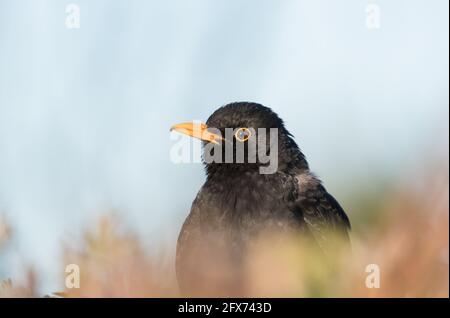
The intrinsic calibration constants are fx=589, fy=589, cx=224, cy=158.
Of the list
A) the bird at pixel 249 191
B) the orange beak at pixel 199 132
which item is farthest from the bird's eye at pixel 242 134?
the orange beak at pixel 199 132

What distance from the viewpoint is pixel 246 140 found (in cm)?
467

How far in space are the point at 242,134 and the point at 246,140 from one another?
0.19 ft

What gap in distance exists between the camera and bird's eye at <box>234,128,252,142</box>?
15.2 feet

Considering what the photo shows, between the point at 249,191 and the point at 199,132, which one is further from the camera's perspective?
the point at 199,132

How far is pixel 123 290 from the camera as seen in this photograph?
2.76ft

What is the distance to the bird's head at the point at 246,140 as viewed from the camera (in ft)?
15.2

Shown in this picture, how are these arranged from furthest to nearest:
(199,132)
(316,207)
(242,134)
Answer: (242,134) → (199,132) → (316,207)

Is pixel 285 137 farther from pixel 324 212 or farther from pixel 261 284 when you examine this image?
pixel 261 284

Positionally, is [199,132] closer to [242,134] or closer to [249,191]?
[242,134]

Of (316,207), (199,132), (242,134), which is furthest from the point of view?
(242,134)

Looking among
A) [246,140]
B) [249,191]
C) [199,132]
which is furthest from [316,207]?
[199,132]

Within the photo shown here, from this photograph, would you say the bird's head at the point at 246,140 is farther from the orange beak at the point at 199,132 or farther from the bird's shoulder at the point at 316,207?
the bird's shoulder at the point at 316,207

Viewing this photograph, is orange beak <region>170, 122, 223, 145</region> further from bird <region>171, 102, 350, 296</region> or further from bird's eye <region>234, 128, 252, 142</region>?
bird's eye <region>234, 128, 252, 142</region>
